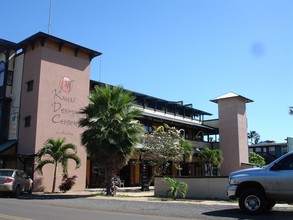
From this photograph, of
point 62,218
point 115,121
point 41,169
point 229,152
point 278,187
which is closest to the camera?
point 62,218

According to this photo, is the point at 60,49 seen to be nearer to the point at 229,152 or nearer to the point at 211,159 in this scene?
the point at 211,159

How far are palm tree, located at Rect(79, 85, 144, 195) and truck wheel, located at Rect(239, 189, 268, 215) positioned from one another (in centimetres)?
1058

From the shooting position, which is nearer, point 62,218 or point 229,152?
point 62,218

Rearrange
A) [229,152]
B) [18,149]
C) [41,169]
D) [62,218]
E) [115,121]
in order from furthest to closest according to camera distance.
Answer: [229,152] < [18,149] < [41,169] < [115,121] < [62,218]

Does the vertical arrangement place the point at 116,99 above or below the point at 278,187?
above

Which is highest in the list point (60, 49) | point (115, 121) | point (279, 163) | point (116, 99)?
point (60, 49)

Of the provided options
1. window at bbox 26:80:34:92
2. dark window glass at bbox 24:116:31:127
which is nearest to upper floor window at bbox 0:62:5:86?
window at bbox 26:80:34:92

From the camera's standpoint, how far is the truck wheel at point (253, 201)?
1180cm

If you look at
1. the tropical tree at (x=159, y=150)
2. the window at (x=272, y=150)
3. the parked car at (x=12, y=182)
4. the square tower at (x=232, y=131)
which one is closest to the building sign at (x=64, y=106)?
the tropical tree at (x=159, y=150)

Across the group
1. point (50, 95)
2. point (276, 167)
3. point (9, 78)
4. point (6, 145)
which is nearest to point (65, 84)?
point (50, 95)

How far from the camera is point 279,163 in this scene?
11930 millimetres

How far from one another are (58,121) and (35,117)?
72.8 inches

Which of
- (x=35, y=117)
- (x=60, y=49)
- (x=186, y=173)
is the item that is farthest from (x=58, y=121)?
(x=186, y=173)

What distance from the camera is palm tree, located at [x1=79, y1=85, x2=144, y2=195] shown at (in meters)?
21.6
